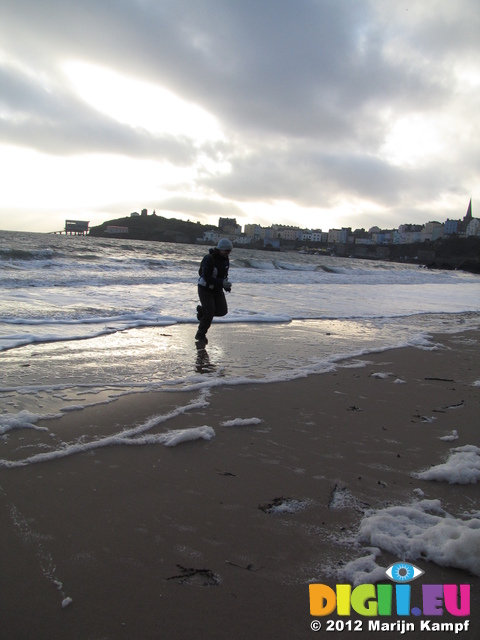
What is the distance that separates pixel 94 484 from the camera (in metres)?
2.54

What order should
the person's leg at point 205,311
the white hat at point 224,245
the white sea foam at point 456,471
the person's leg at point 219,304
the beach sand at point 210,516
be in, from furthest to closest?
the person's leg at point 219,304, the person's leg at point 205,311, the white hat at point 224,245, the white sea foam at point 456,471, the beach sand at point 210,516

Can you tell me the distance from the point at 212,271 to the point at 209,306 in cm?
59

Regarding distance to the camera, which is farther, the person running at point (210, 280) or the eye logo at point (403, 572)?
the person running at point (210, 280)

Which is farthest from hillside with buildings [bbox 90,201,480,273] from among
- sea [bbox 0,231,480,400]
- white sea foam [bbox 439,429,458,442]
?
white sea foam [bbox 439,429,458,442]

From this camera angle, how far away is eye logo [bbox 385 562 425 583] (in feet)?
6.23

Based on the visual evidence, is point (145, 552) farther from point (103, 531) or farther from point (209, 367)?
point (209, 367)

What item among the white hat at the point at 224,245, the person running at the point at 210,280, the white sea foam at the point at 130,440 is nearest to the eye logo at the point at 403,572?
the white sea foam at the point at 130,440

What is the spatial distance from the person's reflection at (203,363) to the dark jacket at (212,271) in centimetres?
126

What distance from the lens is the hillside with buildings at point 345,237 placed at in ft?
352

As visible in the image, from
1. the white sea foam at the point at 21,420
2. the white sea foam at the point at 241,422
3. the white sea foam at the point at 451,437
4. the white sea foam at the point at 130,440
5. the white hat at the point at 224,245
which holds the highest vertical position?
the white hat at the point at 224,245

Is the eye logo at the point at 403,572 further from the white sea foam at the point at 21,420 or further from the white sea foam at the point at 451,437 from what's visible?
the white sea foam at the point at 21,420

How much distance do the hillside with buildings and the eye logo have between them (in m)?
81.9

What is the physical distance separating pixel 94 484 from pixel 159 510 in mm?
497

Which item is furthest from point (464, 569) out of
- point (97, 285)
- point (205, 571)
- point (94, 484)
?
point (97, 285)
